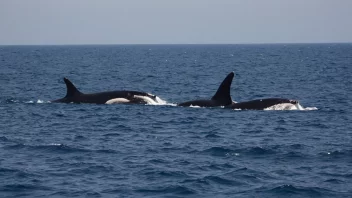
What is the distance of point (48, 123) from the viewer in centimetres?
3297

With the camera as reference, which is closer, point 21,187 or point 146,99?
point 21,187

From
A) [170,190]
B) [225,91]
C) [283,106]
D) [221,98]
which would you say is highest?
[225,91]

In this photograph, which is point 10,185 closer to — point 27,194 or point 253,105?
point 27,194

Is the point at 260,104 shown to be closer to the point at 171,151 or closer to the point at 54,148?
→ the point at 171,151

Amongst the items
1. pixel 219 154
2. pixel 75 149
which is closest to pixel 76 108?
pixel 75 149

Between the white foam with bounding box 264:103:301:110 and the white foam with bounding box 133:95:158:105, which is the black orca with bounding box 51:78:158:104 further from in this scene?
the white foam with bounding box 264:103:301:110

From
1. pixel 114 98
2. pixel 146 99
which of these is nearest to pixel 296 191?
pixel 146 99

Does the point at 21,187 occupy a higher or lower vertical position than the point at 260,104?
lower

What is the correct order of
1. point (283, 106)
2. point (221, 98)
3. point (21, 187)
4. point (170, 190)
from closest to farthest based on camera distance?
1. point (170, 190)
2. point (21, 187)
3. point (283, 106)
4. point (221, 98)

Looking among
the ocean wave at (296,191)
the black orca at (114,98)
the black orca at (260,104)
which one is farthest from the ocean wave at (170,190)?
the black orca at (114,98)

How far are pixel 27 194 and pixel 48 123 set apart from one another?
1461 centimetres

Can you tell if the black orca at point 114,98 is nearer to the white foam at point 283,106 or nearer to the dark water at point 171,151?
the dark water at point 171,151

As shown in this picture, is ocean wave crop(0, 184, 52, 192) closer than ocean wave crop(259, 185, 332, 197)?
No

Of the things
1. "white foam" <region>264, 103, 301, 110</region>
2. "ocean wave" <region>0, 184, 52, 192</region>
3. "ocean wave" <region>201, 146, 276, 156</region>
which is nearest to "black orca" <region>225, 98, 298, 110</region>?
"white foam" <region>264, 103, 301, 110</region>
